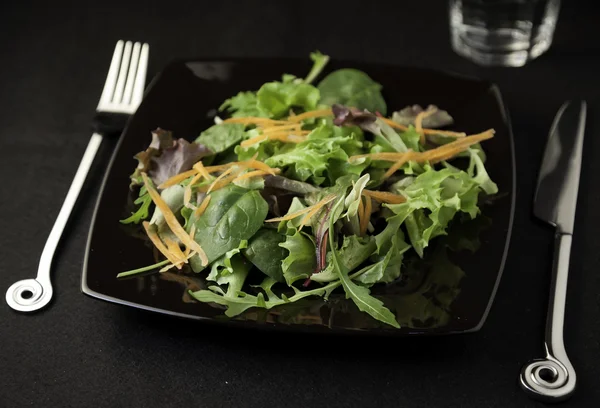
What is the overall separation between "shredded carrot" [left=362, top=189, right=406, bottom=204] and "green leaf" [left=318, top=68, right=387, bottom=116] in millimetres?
327

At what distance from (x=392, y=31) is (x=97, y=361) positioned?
4.30 feet

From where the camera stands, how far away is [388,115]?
1.73 metres

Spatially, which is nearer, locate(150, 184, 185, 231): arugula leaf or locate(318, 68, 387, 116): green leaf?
locate(150, 184, 185, 231): arugula leaf

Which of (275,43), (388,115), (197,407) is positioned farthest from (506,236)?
(275,43)

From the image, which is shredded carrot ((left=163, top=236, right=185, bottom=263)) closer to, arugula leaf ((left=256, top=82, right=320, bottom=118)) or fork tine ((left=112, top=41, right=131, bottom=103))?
arugula leaf ((left=256, top=82, right=320, bottom=118))

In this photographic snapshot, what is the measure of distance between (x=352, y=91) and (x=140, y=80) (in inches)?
20.3

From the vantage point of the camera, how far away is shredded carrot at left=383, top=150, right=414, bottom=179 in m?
1.46

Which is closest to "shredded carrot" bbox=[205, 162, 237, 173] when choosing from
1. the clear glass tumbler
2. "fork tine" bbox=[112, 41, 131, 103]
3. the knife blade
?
"fork tine" bbox=[112, 41, 131, 103]

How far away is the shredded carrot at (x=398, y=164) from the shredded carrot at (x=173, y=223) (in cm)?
37

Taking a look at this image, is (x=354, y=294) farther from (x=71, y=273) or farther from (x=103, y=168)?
(x=103, y=168)

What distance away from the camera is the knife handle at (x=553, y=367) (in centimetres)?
124

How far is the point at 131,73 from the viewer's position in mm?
1870

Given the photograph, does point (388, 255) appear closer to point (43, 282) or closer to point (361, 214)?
point (361, 214)

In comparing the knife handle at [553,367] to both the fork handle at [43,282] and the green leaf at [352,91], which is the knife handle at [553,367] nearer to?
the green leaf at [352,91]
